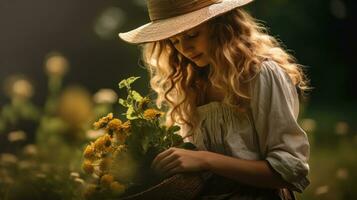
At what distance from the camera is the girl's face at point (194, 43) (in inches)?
97.0

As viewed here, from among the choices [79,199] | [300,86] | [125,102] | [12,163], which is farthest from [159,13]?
[12,163]

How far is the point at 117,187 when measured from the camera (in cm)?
239

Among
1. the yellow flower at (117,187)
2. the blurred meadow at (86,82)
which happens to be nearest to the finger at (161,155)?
the yellow flower at (117,187)

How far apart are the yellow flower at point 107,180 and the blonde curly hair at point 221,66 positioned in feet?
1.16

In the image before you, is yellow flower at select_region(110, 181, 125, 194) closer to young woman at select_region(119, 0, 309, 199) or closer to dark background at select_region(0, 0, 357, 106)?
young woman at select_region(119, 0, 309, 199)

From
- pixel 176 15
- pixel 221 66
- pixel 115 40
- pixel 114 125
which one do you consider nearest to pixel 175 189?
pixel 114 125

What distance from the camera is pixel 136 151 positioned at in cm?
245

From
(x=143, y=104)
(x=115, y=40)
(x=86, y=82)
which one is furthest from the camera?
(x=115, y=40)

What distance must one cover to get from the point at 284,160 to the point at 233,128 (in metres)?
0.20

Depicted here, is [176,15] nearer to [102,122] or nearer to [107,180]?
[102,122]

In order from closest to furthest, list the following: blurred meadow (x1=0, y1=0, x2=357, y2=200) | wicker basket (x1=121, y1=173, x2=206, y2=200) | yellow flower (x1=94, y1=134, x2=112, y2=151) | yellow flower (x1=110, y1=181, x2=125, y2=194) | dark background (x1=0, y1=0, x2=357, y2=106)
→ wicker basket (x1=121, y1=173, x2=206, y2=200) < yellow flower (x1=110, y1=181, x2=125, y2=194) < yellow flower (x1=94, y1=134, x2=112, y2=151) < blurred meadow (x1=0, y1=0, x2=357, y2=200) < dark background (x1=0, y1=0, x2=357, y2=106)

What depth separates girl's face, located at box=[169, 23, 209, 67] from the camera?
2.46 m

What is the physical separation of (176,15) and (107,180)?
0.56m

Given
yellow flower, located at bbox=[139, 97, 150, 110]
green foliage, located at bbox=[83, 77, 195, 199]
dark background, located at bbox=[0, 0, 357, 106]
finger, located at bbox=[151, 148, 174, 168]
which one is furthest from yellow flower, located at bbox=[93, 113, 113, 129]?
dark background, located at bbox=[0, 0, 357, 106]
